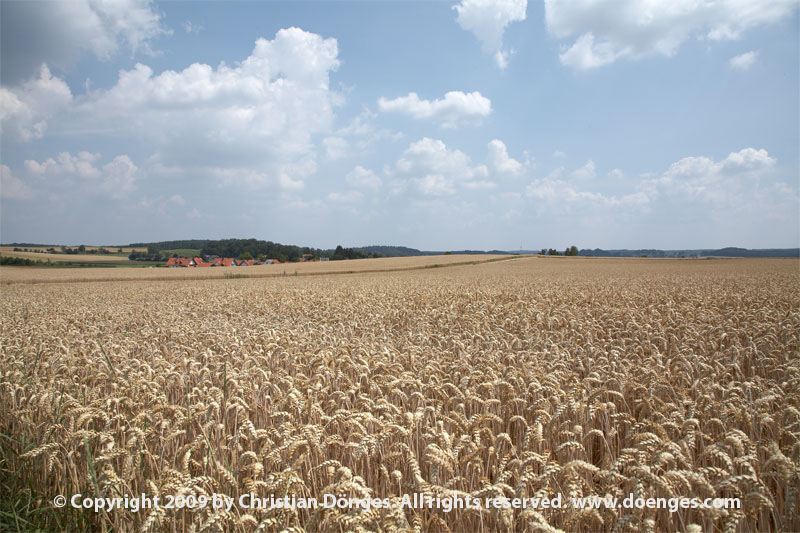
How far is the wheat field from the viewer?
266 cm

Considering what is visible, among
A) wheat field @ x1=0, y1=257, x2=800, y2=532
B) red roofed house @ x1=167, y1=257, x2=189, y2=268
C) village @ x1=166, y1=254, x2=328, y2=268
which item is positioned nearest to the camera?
wheat field @ x1=0, y1=257, x2=800, y2=532

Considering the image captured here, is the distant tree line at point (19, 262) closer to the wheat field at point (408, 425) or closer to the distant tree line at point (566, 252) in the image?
the wheat field at point (408, 425)

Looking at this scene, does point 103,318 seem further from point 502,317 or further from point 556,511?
point 556,511

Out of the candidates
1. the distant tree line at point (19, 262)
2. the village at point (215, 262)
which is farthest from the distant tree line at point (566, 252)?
the distant tree line at point (19, 262)

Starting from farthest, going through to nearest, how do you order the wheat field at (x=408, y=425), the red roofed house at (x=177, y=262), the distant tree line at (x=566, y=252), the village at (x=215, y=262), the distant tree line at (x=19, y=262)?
the distant tree line at (x=566, y=252) → the village at (x=215, y=262) → the red roofed house at (x=177, y=262) → the distant tree line at (x=19, y=262) → the wheat field at (x=408, y=425)

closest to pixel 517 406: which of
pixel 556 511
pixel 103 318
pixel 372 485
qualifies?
pixel 556 511

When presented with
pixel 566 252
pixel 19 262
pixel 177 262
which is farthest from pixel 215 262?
pixel 566 252

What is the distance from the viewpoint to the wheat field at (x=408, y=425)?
8.71ft

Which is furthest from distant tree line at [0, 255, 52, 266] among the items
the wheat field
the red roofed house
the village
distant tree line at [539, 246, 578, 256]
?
distant tree line at [539, 246, 578, 256]

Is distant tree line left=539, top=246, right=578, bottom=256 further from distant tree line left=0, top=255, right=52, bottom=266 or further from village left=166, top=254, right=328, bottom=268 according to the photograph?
distant tree line left=0, top=255, right=52, bottom=266

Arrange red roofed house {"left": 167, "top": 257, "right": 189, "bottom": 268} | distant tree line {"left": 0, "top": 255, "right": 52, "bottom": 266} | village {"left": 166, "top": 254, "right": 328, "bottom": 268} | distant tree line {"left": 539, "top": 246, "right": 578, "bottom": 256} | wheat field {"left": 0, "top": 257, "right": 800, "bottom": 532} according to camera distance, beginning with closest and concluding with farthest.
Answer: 1. wheat field {"left": 0, "top": 257, "right": 800, "bottom": 532}
2. distant tree line {"left": 0, "top": 255, "right": 52, "bottom": 266}
3. red roofed house {"left": 167, "top": 257, "right": 189, "bottom": 268}
4. village {"left": 166, "top": 254, "right": 328, "bottom": 268}
5. distant tree line {"left": 539, "top": 246, "right": 578, "bottom": 256}

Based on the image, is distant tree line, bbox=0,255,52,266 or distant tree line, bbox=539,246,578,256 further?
distant tree line, bbox=539,246,578,256

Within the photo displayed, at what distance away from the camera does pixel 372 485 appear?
3.28 m

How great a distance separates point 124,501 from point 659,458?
12.7 feet
